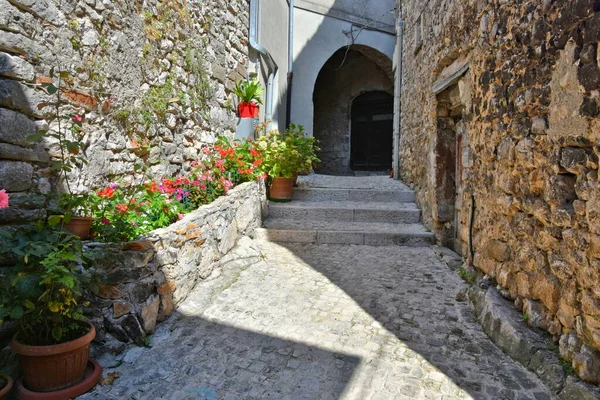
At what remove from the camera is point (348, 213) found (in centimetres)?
566

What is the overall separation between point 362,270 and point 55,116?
2859 millimetres

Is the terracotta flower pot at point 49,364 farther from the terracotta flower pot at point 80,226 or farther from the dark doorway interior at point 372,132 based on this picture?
the dark doorway interior at point 372,132

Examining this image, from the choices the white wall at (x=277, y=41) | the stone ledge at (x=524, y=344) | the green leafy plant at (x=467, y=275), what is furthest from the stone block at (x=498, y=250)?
the white wall at (x=277, y=41)

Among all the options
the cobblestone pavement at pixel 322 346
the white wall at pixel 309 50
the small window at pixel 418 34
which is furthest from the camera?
the white wall at pixel 309 50

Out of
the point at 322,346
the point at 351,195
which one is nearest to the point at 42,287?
the point at 322,346

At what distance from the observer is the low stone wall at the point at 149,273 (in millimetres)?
2408

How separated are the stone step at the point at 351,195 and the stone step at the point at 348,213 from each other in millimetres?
457

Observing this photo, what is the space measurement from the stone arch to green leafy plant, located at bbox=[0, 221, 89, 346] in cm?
978

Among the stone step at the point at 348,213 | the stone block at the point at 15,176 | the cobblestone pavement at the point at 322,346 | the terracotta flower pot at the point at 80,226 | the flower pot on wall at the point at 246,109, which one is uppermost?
the flower pot on wall at the point at 246,109

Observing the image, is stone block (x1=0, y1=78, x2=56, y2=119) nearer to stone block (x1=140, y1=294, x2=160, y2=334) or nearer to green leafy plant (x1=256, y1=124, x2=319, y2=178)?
stone block (x1=140, y1=294, x2=160, y2=334)

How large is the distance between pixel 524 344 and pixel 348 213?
350 centimetres

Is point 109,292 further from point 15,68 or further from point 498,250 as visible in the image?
point 498,250

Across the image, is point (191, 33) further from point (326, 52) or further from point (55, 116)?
point (326, 52)

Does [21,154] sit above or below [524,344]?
above
